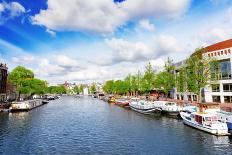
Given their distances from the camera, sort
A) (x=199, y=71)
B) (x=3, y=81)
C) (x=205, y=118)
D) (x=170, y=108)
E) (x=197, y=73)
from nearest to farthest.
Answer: (x=205, y=118)
(x=170, y=108)
(x=197, y=73)
(x=199, y=71)
(x=3, y=81)

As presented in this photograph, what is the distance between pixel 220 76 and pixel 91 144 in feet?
203

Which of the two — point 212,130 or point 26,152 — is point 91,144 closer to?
point 26,152

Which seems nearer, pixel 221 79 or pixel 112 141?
pixel 112 141

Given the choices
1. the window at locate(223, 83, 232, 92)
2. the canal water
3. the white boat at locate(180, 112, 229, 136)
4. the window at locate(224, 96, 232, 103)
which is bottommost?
the canal water

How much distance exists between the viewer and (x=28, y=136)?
1821 inches

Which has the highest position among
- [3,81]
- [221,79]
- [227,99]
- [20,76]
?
[20,76]

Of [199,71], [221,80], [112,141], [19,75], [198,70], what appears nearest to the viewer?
[112,141]

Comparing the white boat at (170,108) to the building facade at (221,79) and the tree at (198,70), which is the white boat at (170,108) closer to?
the tree at (198,70)

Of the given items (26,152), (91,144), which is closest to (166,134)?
(91,144)

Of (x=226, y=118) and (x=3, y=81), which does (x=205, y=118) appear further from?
(x=3, y=81)

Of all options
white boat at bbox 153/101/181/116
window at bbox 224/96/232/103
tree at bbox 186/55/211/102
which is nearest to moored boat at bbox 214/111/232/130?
white boat at bbox 153/101/181/116

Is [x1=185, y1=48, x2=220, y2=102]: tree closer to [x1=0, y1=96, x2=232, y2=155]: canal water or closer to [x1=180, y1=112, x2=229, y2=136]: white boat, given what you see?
[x1=180, y1=112, x2=229, y2=136]: white boat

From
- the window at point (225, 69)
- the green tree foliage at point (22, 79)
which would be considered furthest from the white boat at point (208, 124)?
the green tree foliage at point (22, 79)

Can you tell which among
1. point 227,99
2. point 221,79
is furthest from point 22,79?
point 227,99
